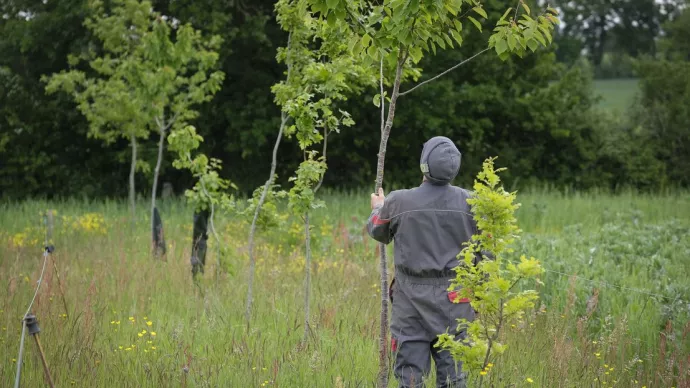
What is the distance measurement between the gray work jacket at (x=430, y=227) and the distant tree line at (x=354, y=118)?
15.4 meters

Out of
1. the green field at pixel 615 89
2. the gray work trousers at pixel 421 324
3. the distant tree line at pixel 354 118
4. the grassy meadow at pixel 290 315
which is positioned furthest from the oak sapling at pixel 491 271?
the green field at pixel 615 89

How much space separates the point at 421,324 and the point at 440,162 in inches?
37.1

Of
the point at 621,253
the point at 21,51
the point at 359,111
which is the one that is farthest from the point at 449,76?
the point at 621,253

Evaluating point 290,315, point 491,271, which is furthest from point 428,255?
point 290,315

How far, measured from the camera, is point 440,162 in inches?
179

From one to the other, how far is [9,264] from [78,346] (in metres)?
3.93

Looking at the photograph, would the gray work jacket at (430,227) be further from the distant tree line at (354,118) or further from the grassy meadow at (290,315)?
the distant tree line at (354,118)

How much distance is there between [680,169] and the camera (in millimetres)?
23781

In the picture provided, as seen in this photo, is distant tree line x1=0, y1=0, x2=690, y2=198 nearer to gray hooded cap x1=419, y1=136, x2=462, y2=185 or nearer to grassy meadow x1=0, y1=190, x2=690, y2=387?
grassy meadow x1=0, y1=190, x2=690, y2=387

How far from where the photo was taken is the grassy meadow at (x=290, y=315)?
5.43m

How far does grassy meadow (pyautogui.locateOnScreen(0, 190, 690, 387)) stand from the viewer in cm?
543

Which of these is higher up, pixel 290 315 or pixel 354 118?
pixel 354 118

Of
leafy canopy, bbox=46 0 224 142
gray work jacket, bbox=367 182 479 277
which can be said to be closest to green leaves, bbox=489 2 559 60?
gray work jacket, bbox=367 182 479 277

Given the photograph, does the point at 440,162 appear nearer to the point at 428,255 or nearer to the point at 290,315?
the point at 428,255
